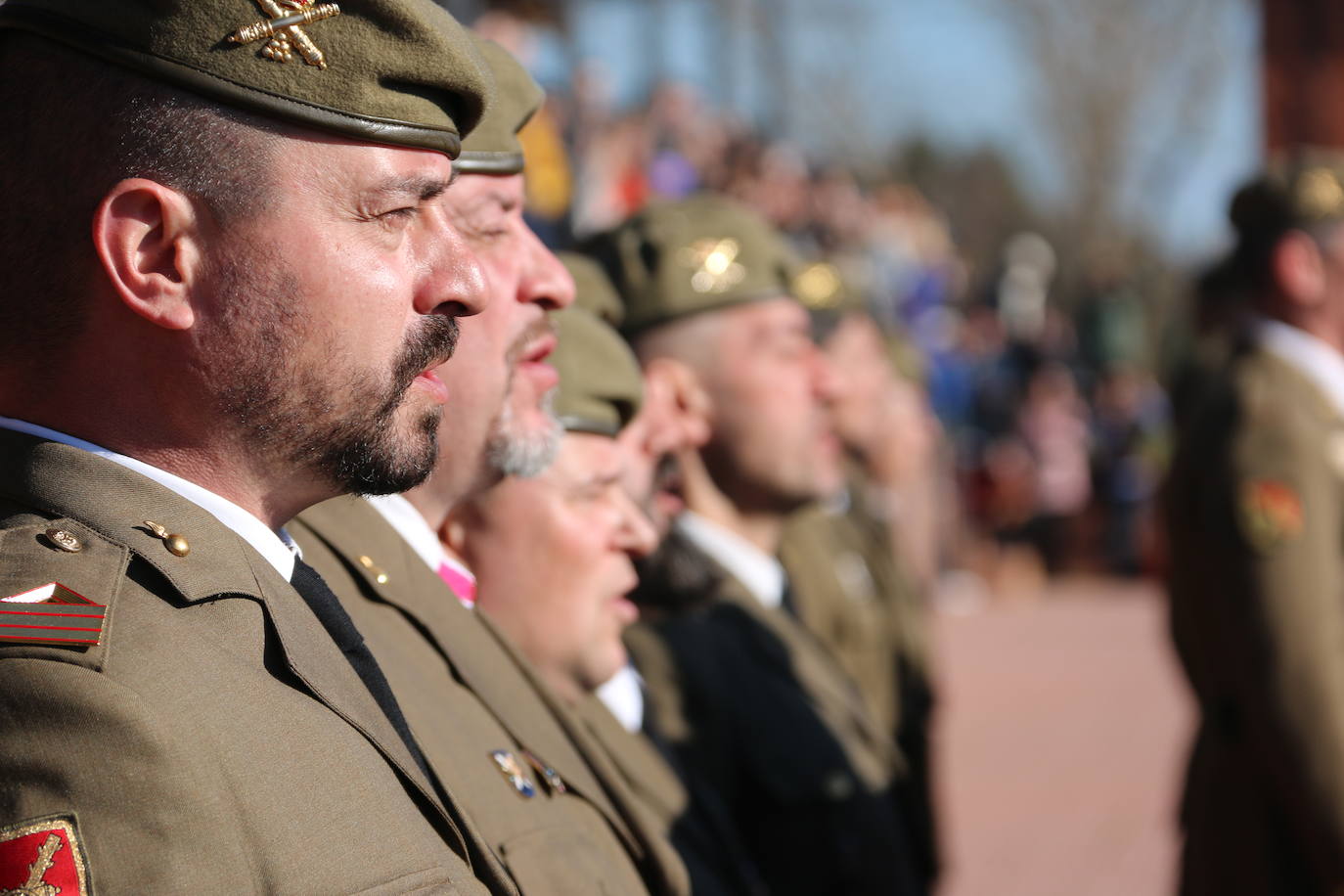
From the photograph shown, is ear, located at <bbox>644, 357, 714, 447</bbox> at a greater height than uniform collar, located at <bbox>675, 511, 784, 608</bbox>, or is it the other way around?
ear, located at <bbox>644, 357, 714, 447</bbox>

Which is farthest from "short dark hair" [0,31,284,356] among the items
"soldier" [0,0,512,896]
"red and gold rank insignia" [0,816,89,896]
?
"red and gold rank insignia" [0,816,89,896]

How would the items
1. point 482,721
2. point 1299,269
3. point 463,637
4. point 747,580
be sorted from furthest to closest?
point 1299,269 → point 747,580 → point 463,637 → point 482,721

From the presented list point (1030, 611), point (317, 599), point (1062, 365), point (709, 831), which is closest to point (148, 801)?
point (317, 599)

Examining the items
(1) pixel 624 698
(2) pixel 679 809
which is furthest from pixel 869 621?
(2) pixel 679 809

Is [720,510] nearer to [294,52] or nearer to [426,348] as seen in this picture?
[426,348]

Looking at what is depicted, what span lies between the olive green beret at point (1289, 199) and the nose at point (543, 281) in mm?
2388

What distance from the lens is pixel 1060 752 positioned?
9281mm

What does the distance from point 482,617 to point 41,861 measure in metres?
1.17

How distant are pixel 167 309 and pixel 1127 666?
11.1 m

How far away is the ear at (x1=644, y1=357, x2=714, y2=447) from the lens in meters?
3.93

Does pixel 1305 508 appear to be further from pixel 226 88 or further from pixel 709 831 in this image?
pixel 226 88

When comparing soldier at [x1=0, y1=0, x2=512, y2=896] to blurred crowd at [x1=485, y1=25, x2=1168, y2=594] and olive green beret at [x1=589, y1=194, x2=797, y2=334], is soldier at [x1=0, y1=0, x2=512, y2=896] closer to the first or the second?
olive green beret at [x1=589, y1=194, x2=797, y2=334]

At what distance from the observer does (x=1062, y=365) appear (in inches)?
711

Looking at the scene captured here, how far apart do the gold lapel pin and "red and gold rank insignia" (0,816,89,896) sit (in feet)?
0.98
